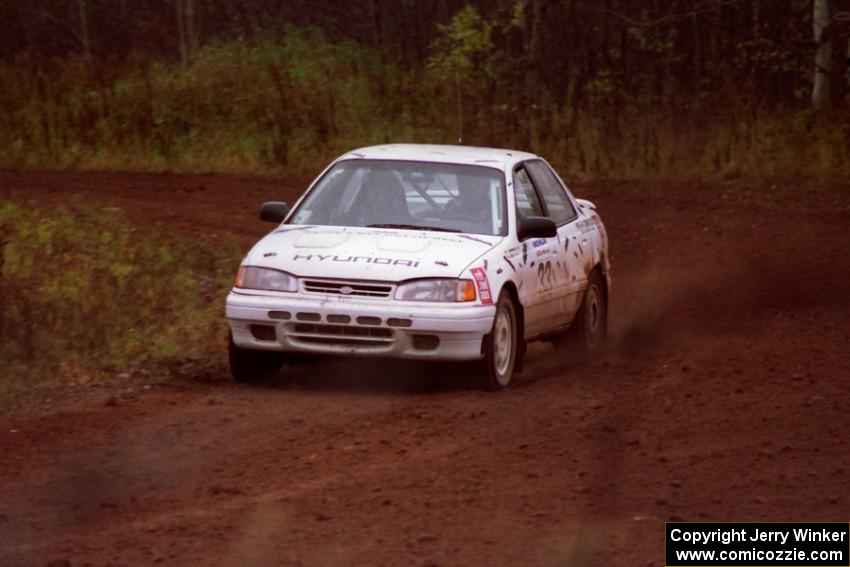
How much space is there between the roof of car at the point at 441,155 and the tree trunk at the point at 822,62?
39.6ft

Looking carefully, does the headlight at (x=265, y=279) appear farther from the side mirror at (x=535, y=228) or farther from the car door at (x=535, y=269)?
the side mirror at (x=535, y=228)

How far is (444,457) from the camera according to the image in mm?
7949

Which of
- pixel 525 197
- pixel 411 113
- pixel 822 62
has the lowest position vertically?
pixel 411 113

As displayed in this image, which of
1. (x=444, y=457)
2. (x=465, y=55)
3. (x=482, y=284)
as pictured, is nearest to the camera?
(x=444, y=457)

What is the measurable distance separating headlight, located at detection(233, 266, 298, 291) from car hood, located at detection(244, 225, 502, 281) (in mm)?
37

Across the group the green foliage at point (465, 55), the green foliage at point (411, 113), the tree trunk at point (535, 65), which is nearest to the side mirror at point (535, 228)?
the green foliage at point (411, 113)

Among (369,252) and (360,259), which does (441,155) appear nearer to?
(369,252)

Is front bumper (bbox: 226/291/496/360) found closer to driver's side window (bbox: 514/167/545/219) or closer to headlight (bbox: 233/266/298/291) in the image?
headlight (bbox: 233/266/298/291)

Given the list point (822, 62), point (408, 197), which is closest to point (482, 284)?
point (408, 197)

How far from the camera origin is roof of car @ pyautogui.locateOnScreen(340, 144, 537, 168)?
11.2 metres

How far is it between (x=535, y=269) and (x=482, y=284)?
1020 millimetres

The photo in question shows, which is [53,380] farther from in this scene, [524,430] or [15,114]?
[15,114]

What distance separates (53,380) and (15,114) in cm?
1423

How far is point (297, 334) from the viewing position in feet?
32.5
